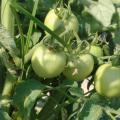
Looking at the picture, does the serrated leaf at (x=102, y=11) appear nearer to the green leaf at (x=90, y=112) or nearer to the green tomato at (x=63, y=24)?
the green tomato at (x=63, y=24)

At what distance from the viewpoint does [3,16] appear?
35.9 inches

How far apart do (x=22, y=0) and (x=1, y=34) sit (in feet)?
0.93

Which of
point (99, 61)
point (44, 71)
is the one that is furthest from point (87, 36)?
point (44, 71)

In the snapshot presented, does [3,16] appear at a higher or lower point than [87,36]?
higher

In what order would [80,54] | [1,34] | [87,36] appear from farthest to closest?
[87,36], [80,54], [1,34]

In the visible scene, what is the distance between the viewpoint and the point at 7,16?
2.99 ft

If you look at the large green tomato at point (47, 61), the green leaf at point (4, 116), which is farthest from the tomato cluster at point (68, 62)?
the green leaf at point (4, 116)

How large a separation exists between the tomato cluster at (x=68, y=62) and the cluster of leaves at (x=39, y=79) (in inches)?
1.4

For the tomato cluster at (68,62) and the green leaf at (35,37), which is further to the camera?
the green leaf at (35,37)

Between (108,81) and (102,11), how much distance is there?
0.19m

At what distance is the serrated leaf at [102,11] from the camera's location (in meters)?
0.86

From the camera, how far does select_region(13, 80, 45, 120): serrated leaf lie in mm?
912

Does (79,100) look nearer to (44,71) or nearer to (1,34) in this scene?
(44,71)

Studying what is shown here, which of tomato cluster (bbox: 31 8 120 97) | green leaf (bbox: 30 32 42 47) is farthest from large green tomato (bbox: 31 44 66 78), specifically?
green leaf (bbox: 30 32 42 47)
